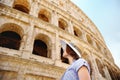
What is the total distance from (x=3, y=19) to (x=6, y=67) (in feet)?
10.9

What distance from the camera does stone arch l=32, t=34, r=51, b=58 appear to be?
9055 mm

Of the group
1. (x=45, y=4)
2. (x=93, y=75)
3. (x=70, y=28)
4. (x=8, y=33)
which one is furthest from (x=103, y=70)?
(x=8, y=33)

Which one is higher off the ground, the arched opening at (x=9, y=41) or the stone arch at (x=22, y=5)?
the stone arch at (x=22, y=5)

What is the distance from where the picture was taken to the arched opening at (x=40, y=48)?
9633 mm

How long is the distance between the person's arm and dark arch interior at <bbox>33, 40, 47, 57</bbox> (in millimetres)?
8330

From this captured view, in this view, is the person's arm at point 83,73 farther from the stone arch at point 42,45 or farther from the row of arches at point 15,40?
the stone arch at point 42,45

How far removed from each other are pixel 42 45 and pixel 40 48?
13.6 inches

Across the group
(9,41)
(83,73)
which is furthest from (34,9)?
(83,73)

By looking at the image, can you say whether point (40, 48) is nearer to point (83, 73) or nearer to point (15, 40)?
point (15, 40)

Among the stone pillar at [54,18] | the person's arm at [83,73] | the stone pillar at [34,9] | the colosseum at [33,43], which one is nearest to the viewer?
the person's arm at [83,73]

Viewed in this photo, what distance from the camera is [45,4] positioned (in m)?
11.8

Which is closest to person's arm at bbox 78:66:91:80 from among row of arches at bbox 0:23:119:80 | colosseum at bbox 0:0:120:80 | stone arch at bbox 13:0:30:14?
colosseum at bbox 0:0:120:80

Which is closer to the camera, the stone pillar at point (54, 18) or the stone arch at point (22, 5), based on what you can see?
the stone pillar at point (54, 18)

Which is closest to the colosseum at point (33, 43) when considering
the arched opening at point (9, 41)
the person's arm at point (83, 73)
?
the arched opening at point (9, 41)
